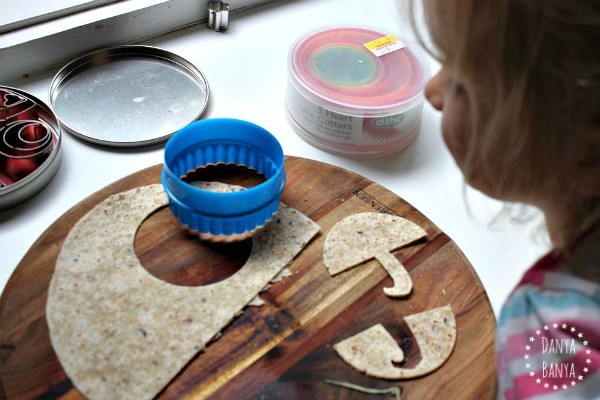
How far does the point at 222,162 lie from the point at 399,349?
373 millimetres

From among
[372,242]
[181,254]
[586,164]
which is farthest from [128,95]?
[586,164]

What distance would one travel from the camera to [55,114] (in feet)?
3.25

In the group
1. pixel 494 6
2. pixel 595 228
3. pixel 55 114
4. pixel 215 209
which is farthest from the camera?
pixel 55 114

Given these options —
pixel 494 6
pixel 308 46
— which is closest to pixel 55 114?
pixel 308 46

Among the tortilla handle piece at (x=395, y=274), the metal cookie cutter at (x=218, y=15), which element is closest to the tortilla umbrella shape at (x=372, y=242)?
the tortilla handle piece at (x=395, y=274)

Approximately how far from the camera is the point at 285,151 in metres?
1.04

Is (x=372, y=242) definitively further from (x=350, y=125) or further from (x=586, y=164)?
(x=586, y=164)

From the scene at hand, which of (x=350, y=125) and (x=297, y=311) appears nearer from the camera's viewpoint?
(x=297, y=311)

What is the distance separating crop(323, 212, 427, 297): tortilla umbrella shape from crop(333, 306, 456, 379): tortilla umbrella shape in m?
A: 0.05

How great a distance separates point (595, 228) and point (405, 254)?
0.83ft

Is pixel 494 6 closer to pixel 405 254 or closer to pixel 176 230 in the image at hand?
pixel 405 254

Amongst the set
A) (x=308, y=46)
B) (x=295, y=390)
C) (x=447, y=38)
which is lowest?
(x=295, y=390)

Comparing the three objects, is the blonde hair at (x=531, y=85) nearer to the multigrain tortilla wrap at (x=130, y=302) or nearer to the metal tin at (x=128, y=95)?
the multigrain tortilla wrap at (x=130, y=302)

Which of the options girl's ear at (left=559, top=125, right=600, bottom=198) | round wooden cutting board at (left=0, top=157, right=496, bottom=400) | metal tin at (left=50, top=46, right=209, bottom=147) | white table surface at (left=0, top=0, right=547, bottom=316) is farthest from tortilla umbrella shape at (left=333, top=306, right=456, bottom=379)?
metal tin at (left=50, top=46, right=209, bottom=147)
